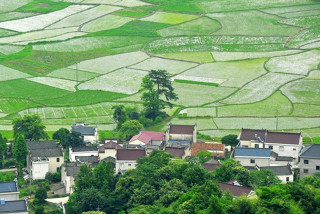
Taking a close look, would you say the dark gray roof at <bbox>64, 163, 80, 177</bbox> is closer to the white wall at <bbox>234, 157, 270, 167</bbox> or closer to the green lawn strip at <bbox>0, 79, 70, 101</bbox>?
the white wall at <bbox>234, 157, 270, 167</bbox>

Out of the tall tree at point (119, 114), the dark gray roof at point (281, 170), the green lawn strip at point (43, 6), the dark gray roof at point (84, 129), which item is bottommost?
the dark gray roof at point (281, 170)

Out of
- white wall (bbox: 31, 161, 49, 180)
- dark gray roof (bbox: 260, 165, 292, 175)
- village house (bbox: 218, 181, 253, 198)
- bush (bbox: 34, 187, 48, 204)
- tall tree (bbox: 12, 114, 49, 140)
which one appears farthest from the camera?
tall tree (bbox: 12, 114, 49, 140)

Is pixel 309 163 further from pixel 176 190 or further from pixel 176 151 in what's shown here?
pixel 176 190

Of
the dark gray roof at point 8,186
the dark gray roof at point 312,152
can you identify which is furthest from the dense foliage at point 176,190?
the dark gray roof at point 312,152

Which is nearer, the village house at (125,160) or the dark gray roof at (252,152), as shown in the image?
the dark gray roof at (252,152)

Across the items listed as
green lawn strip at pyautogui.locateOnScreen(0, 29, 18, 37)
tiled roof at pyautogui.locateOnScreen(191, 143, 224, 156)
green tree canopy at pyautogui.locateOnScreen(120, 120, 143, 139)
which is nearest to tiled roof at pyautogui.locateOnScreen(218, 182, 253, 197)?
tiled roof at pyautogui.locateOnScreen(191, 143, 224, 156)

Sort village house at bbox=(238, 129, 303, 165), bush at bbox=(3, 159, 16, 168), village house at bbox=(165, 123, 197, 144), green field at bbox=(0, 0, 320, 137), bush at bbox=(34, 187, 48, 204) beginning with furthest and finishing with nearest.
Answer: green field at bbox=(0, 0, 320, 137) < village house at bbox=(165, 123, 197, 144) < bush at bbox=(3, 159, 16, 168) < village house at bbox=(238, 129, 303, 165) < bush at bbox=(34, 187, 48, 204)

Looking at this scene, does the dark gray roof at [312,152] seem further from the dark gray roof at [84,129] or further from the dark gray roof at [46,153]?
the dark gray roof at [84,129]

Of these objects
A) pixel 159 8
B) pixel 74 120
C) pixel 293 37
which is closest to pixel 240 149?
pixel 74 120
